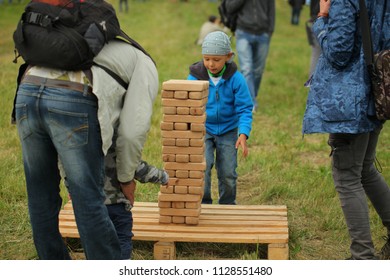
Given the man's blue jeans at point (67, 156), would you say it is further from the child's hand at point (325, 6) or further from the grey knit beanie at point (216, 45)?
the grey knit beanie at point (216, 45)

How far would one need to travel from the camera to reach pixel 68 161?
369cm

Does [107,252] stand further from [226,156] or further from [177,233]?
[226,156]

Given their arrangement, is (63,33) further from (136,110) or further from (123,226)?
(123,226)

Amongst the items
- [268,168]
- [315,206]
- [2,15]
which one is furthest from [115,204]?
[2,15]

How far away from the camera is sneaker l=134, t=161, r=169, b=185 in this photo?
172 inches

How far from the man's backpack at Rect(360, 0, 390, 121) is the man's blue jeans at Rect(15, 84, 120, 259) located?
5.45ft

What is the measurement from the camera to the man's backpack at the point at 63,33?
11.8 ft

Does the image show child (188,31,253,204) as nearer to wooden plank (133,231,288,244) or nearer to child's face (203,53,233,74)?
child's face (203,53,233,74)

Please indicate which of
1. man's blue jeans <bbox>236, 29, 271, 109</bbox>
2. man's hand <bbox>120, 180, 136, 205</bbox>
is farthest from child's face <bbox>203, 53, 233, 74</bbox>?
man's blue jeans <bbox>236, 29, 271, 109</bbox>

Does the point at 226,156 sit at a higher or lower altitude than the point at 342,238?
higher

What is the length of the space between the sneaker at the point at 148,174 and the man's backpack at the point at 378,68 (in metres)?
1.34

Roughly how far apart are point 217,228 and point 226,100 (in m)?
1.14

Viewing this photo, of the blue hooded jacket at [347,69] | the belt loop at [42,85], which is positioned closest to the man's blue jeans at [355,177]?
the blue hooded jacket at [347,69]

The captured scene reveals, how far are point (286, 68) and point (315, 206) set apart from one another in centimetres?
997
